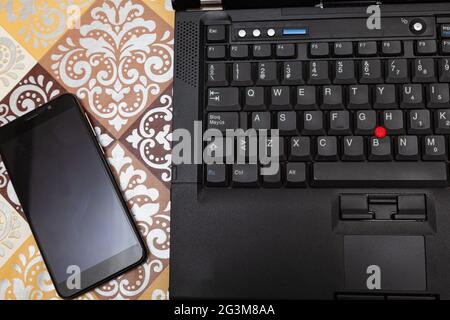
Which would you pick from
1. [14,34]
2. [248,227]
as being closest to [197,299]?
[248,227]

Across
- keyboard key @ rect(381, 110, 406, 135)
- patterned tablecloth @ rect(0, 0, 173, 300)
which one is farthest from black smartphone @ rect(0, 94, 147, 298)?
keyboard key @ rect(381, 110, 406, 135)

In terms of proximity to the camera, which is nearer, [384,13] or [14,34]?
[384,13]

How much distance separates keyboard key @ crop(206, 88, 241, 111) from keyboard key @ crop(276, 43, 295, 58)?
69 mm

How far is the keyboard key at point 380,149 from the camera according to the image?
518mm

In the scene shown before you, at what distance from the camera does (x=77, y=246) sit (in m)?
0.57

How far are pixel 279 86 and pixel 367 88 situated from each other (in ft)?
0.34

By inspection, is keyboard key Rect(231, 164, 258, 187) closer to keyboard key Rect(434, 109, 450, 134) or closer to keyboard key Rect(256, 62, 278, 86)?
keyboard key Rect(256, 62, 278, 86)

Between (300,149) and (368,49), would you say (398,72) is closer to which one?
(368,49)

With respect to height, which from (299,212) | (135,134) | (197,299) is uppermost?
(135,134)

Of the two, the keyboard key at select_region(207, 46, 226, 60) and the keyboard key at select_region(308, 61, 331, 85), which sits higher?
the keyboard key at select_region(207, 46, 226, 60)

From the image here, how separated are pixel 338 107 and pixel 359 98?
3cm

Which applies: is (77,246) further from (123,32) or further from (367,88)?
(367,88)

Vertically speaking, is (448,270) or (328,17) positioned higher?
(328,17)

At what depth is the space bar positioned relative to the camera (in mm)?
515
